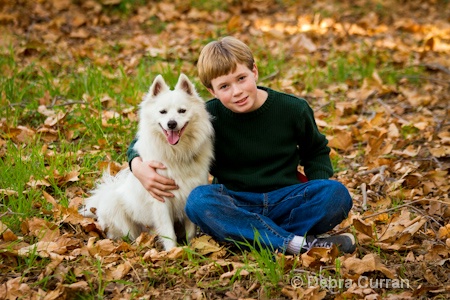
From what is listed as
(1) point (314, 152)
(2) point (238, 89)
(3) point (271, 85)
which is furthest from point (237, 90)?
(3) point (271, 85)

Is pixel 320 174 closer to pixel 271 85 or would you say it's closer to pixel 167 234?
pixel 167 234

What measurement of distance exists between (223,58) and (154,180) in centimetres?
81

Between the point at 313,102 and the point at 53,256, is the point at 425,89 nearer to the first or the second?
the point at 313,102

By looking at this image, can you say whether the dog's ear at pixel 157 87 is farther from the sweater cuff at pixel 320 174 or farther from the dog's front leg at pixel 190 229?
the sweater cuff at pixel 320 174

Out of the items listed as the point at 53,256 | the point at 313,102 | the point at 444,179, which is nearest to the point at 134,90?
the point at 313,102

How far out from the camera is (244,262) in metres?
2.71

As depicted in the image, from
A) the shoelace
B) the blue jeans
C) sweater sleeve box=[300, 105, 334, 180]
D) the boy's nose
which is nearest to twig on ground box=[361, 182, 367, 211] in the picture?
sweater sleeve box=[300, 105, 334, 180]

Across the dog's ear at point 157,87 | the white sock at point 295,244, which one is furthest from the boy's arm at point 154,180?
the white sock at point 295,244

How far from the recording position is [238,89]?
2.90 meters

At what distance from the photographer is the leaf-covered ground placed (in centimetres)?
255

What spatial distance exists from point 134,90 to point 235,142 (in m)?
2.07

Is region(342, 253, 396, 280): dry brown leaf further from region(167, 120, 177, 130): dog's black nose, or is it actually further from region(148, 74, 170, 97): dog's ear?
region(148, 74, 170, 97): dog's ear

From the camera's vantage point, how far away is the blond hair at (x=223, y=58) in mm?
2904

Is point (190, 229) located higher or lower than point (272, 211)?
lower
